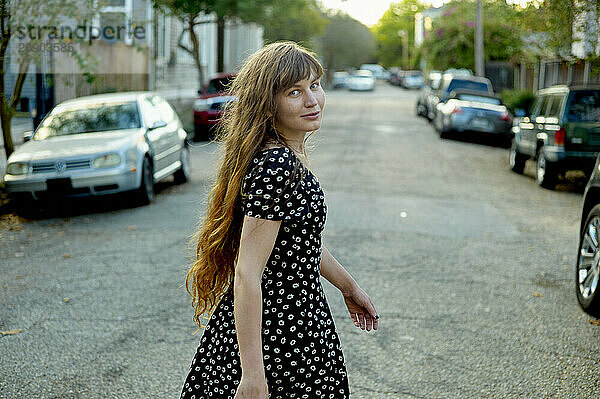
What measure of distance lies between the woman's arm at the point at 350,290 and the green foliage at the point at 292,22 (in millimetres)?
23394

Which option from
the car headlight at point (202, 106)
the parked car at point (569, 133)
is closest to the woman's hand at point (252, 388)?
the parked car at point (569, 133)

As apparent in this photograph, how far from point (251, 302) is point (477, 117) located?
20.1 m

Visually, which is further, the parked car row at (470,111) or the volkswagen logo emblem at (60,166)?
the parked car row at (470,111)

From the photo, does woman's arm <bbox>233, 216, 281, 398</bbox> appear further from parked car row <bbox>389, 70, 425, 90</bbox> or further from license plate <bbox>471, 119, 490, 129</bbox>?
parked car row <bbox>389, 70, 425, 90</bbox>

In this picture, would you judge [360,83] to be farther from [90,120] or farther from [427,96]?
[90,120]

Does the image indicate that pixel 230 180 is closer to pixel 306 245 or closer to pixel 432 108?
pixel 306 245

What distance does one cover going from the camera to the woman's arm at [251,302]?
2320 mm

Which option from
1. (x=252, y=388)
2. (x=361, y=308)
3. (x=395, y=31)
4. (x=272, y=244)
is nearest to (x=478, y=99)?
(x=361, y=308)

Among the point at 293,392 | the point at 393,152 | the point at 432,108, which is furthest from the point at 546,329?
the point at 432,108

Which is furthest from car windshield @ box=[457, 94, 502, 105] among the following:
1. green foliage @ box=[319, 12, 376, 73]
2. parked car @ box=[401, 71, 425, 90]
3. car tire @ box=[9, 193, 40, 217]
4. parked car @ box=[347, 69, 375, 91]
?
green foliage @ box=[319, 12, 376, 73]

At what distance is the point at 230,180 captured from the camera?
99.0 inches

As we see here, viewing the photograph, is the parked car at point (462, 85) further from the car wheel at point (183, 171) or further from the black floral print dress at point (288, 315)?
the black floral print dress at point (288, 315)

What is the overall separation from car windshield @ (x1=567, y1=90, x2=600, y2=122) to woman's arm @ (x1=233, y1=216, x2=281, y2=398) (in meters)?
11.7

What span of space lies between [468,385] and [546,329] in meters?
1.41
